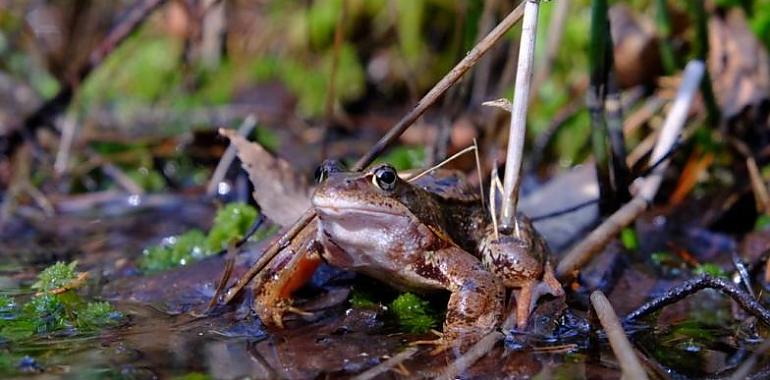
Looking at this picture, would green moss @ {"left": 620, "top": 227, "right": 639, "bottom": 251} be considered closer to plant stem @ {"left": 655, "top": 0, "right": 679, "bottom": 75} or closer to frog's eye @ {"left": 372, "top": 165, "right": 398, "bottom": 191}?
plant stem @ {"left": 655, "top": 0, "right": 679, "bottom": 75}

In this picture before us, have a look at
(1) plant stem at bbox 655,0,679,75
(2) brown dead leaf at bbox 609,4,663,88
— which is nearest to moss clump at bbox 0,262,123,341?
(1) plant stem at bbox 655,0,679,75

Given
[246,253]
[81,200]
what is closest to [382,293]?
[246,253]

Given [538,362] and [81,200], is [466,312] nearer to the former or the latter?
[538,362]

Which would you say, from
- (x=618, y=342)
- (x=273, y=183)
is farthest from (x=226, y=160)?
(x=618, y=342)

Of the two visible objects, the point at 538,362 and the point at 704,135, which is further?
the point at 704,135

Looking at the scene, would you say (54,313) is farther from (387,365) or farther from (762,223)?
(762,223)

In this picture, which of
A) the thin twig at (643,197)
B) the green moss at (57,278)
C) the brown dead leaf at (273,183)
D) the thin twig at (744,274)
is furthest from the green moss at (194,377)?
the thin twig at (744,274)
